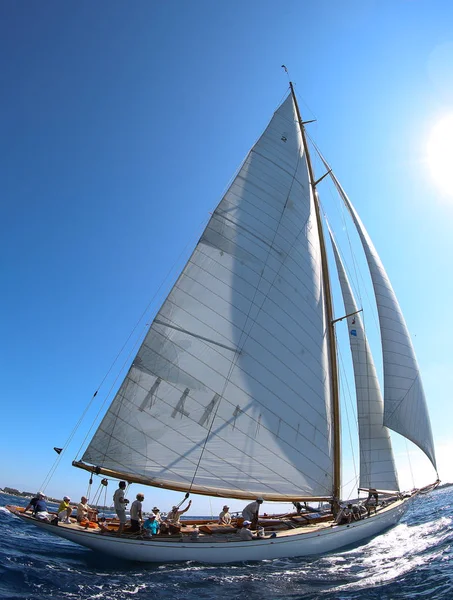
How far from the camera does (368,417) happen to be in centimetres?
1730

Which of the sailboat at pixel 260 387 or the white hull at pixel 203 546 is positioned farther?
the sailboat at pixel 260 387

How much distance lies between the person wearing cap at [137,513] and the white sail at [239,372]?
658 mm

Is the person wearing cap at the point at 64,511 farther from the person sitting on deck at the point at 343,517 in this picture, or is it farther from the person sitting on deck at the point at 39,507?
the person sitting on deck at the point at 343,517

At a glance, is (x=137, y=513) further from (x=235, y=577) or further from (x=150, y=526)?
(x=235, y=577)

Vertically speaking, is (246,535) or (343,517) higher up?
(343,517)

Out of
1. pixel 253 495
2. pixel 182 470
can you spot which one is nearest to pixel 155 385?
pixel 182 470

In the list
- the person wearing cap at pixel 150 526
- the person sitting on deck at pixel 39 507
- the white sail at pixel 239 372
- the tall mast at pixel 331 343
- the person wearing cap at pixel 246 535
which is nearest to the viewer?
the person wearing cap at pixel 150 526

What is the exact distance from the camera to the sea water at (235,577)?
24.9 feet

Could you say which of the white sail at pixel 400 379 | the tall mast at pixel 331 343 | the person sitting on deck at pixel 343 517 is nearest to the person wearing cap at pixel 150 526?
the person sitting on deck at pixel 343 517

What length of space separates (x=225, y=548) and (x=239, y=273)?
9.83m

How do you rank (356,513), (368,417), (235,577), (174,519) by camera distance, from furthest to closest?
1. (368,417)
2. (356,513)
3. (174,519)
4. (235,577)

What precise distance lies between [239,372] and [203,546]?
559 centimetres

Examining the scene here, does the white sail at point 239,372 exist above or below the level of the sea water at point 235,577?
above

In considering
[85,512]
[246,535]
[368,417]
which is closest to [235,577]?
[246,535]
